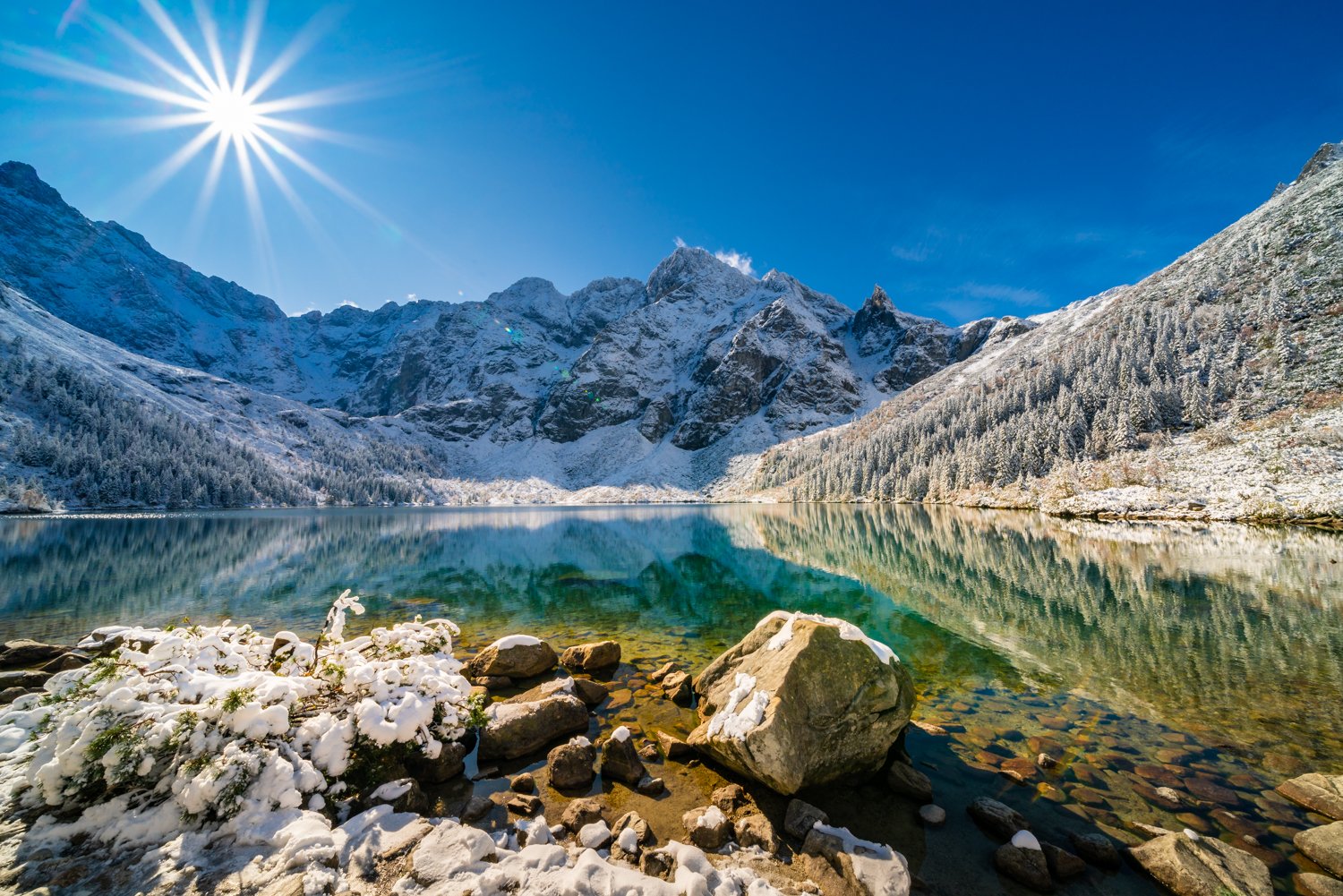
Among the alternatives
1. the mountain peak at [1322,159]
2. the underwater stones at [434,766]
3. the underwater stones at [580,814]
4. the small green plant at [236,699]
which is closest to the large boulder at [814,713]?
the underwater stones at [580,814]

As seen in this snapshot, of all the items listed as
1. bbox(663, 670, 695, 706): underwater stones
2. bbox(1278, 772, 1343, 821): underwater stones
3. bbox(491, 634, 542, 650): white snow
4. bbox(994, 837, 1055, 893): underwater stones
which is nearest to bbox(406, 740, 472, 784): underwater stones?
bbox(491, 634, 542, 650): white snow

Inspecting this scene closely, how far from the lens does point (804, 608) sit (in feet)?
74.2

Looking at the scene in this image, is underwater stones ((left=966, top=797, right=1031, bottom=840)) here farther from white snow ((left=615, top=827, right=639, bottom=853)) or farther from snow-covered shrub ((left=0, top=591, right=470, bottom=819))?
snow-covered shrub ((left=0, top=591, right=470, bottom=819))

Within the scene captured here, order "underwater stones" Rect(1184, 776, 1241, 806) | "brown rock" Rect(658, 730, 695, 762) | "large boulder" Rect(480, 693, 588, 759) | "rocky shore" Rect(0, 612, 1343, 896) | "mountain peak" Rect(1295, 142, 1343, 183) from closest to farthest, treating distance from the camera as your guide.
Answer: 1. "rocky shore" Rect(0, 612, 1343, 896)
2. "underwater stones" Rect(1184, 776, 1241, 806)
3. "brown rock" Rect(658, 730, 695, 762)
4. "large boulder" Rect(480, 693, 588, 759)
5. "mountain peak" Rect(1295, 142, 1343, 183)

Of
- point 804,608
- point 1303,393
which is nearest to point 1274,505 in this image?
point 1303,393

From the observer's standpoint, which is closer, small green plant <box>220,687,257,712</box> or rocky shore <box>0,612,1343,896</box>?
rocky shore <box>0,612,1343,896</box>

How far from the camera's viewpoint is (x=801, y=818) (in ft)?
24.7

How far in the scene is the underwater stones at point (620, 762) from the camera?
29.7 ft

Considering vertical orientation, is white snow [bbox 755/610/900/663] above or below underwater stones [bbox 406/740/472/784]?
above

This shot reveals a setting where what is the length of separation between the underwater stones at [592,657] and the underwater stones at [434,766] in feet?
19.0

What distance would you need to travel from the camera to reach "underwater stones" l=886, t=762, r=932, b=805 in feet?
27.5

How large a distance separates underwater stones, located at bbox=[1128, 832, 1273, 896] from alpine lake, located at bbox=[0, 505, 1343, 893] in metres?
0.26

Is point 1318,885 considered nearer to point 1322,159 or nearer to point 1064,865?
point 1064,865

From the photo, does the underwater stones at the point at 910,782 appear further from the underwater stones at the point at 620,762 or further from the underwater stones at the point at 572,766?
the underwater stones at the point at 572,766
